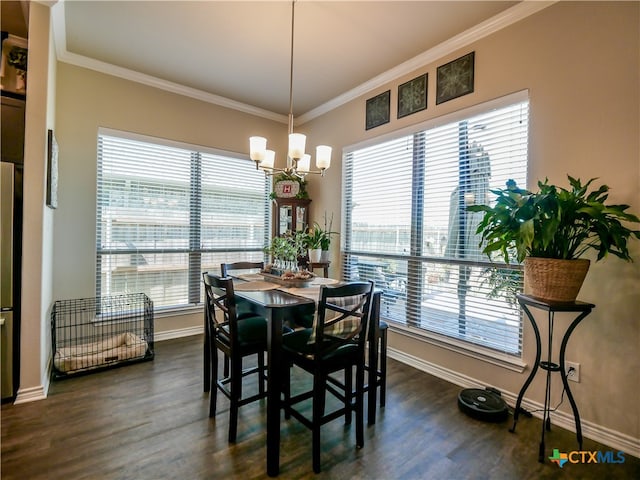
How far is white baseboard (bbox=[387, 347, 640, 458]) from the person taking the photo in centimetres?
202

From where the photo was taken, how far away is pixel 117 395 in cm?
257

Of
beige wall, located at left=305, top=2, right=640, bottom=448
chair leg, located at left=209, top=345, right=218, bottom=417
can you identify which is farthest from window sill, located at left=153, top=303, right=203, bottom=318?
beige wall, located at left=305, top=2, right=640, bottom=448

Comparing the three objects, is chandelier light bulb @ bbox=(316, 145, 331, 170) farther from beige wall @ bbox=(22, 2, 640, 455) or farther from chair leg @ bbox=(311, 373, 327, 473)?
chair leg @ bbox=(311, 373, 327, 473)

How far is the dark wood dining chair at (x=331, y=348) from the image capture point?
183cm

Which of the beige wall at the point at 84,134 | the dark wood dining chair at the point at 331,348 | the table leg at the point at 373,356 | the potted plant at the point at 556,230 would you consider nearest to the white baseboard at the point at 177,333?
the beige wall at the point at 84,134

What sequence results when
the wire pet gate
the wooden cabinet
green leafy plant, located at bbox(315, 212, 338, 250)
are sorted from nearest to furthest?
the wire pet gate < green leafy plant, located at bbox(315, 212, 338, 250) < the wooden cabinet

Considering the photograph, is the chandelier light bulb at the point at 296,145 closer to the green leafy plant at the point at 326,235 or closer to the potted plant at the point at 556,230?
the potted plant at the point at 556,230

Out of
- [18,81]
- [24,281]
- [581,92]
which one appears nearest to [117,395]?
[24,281]

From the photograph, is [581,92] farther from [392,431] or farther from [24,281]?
[24,281]

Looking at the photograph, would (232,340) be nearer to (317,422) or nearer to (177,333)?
(317,422)

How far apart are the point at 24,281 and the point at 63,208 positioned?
3.68ft

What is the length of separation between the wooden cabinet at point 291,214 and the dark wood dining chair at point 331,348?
2.44 m

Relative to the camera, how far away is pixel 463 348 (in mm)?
2854

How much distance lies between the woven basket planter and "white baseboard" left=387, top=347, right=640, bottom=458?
0.95 meters
